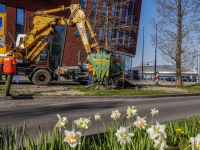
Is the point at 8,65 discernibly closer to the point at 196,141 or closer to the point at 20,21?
the point at 196,141

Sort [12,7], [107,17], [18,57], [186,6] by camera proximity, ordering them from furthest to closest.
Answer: [12,7] → [186,6] → [107,17] → [18,57]

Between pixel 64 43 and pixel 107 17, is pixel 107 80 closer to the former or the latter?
pixel 107 17

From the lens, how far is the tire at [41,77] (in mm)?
13898

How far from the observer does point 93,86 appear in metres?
12.9

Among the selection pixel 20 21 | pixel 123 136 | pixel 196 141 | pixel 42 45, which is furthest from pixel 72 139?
pixel 20 21

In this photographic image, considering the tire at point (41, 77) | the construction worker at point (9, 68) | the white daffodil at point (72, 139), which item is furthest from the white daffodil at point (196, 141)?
the tire at point (41, 77)

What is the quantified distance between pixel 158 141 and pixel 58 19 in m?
13.7

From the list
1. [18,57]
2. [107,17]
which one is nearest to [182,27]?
[107,17]

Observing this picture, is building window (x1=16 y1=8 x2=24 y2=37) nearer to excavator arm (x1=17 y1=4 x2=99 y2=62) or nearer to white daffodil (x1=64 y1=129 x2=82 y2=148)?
excavator arm (x1=17 y1=4 x2=99 y2=62)

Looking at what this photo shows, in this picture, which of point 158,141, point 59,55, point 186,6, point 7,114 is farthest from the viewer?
point 59,55

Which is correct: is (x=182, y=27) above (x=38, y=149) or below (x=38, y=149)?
above

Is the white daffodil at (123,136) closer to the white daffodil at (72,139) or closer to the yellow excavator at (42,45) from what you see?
the white daffodil at (72,139)

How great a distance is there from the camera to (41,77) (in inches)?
558

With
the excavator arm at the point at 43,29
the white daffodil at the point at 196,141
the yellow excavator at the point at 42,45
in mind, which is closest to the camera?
the white daffodil at the point at 196,141
